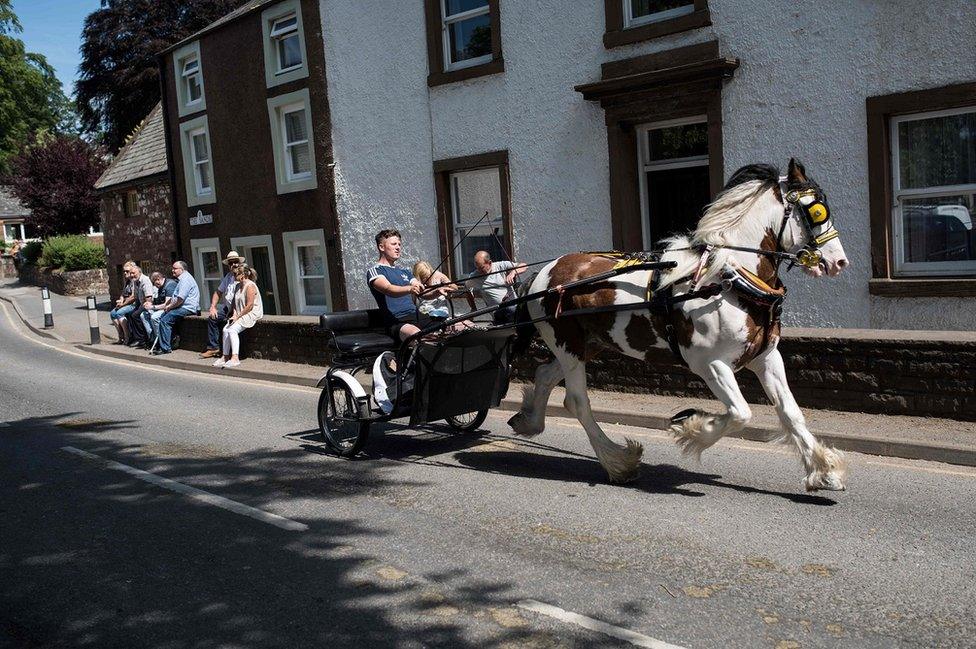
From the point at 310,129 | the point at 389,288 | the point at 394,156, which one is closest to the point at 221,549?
the point at 389,288

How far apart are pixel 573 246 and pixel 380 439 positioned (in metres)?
5.57

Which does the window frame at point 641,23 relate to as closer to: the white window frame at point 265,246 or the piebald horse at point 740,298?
the piebald horse at point 740,298

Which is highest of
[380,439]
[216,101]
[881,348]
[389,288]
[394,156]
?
[216,101]

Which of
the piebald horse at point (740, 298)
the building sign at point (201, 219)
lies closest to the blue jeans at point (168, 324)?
the building sign at point (201, 219)

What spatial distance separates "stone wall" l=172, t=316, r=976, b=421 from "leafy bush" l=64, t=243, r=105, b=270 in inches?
1399

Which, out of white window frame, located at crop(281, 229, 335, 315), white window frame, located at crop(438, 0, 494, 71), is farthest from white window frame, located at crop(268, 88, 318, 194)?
white window frame, located at crop(438, 0, 494, 71)

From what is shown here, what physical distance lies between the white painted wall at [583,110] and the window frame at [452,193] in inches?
6.0

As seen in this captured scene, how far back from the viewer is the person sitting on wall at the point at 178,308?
18594 mm

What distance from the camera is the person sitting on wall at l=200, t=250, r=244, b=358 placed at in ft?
55.8

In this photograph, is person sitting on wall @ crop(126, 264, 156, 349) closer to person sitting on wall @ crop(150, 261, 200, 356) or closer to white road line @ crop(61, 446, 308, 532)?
person sitting on wall @ crop(150, 261, 200, 356)

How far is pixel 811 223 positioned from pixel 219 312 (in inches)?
512

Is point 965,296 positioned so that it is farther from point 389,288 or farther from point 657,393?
point 389,288

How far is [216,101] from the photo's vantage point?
75.3ft

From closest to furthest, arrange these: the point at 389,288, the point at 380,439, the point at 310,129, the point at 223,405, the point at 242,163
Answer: the point at 389,288 < the point at 380,439 < the point at 223,405 < the point at 310,129 < the point at 242,163
